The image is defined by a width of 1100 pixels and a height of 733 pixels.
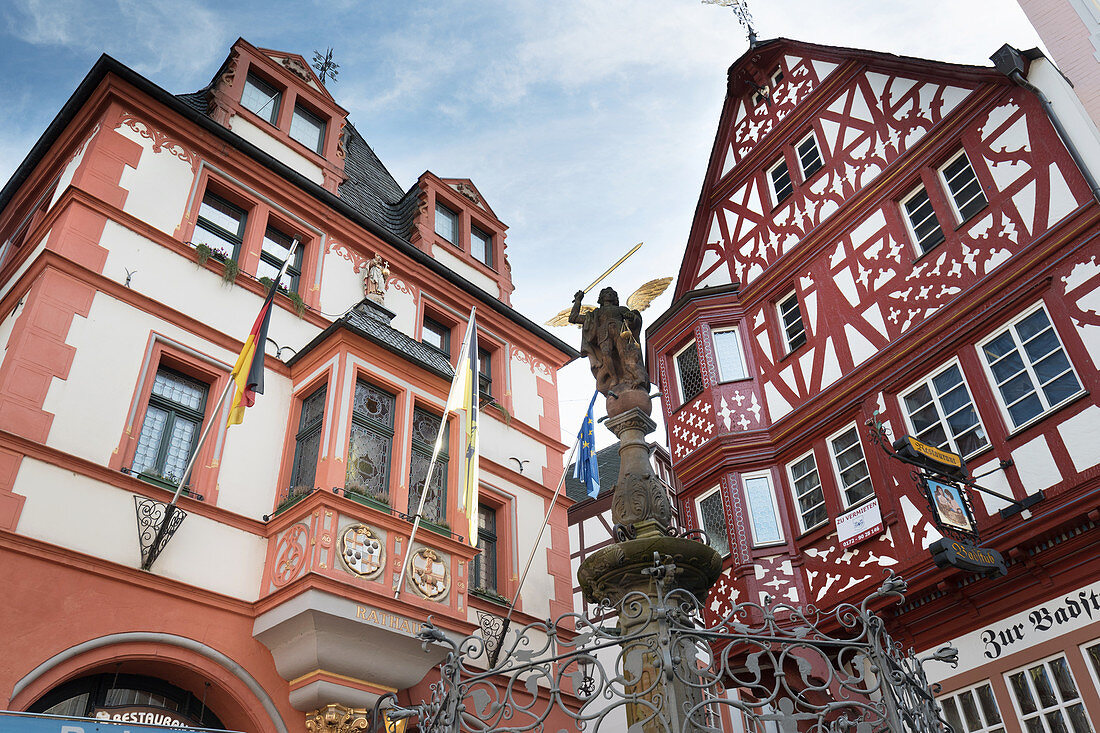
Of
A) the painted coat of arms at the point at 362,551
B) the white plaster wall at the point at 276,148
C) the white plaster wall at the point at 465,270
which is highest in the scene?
the white plaster wall at the point at 276,148

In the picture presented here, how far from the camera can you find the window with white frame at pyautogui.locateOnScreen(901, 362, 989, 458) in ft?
36.6

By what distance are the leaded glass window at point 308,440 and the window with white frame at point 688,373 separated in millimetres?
7268

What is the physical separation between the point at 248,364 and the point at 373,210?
6.33 meters

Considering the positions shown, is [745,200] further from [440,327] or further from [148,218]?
[148,218]

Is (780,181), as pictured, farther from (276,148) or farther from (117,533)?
(117,533)

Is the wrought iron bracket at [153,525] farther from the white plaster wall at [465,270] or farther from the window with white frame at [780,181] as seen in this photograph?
the window with white frame at [780,181]

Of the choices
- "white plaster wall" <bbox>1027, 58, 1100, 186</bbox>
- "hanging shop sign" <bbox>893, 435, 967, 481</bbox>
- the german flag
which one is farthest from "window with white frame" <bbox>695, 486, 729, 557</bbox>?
the german flag

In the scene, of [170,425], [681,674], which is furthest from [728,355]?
[681,674]

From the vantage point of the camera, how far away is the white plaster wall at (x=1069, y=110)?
1073 cm

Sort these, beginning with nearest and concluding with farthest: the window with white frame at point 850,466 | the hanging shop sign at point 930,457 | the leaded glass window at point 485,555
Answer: the hanging shop sign at point 930,457 < the leaded glass window at point 485,555 < the window with white frame at point 850,466

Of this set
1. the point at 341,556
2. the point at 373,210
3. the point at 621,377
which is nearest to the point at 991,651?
the point at 621,377

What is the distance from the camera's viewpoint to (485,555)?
1241 centimetres

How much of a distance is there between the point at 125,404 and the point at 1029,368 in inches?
416

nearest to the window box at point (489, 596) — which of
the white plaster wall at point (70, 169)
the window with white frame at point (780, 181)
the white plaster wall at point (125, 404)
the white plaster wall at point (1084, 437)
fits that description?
the white plaster wall at point (125, 404)
